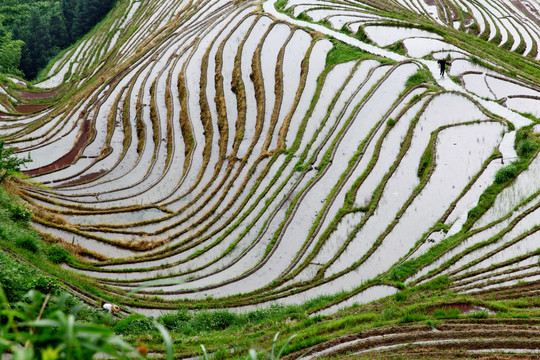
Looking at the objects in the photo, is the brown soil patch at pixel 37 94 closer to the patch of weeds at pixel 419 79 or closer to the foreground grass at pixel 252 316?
the foreground grass at pixel 252 316

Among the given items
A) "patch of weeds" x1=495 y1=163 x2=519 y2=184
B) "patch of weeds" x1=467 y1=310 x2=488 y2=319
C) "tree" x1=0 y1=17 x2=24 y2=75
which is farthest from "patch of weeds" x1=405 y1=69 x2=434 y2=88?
"tree" x1=0 y1=17 x2=24 y2=75

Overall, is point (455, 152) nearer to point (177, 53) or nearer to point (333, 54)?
point (333, 54)

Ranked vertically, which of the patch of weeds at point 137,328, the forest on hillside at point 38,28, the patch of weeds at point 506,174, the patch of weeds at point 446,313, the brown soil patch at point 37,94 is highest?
the forest on hillside at point 38,28

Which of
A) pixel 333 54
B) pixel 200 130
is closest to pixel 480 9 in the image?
pixel 333 54

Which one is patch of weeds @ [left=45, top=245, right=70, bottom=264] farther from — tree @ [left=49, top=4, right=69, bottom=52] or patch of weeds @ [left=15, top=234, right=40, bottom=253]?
tree @ [left=49, top=4, right=69, bottom=52]

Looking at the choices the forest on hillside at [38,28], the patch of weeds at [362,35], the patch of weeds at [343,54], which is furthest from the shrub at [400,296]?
the forest on hillside at [38,28]

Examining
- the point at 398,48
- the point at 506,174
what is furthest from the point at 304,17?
the point at 506,174
